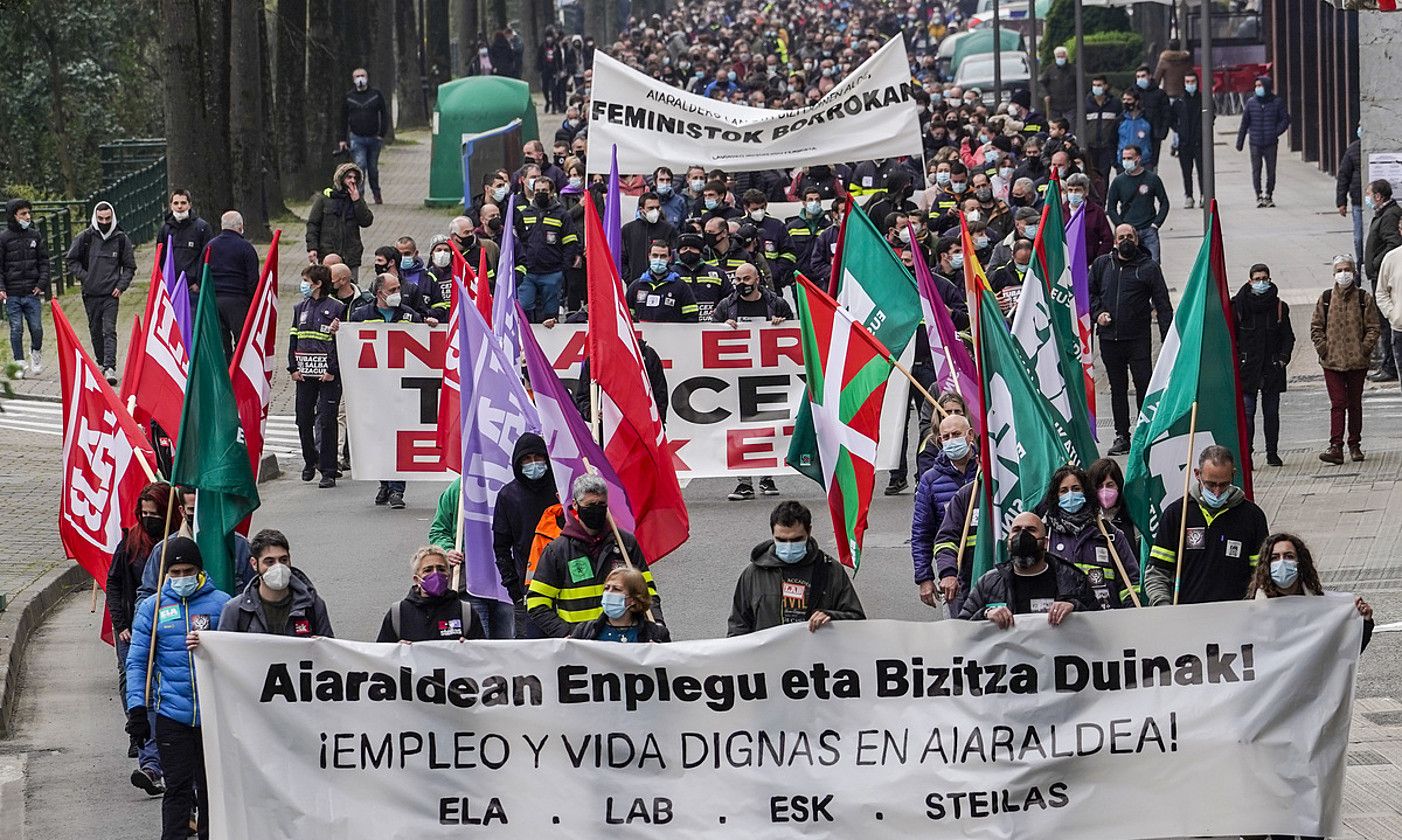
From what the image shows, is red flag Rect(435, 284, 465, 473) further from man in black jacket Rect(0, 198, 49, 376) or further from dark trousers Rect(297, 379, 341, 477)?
man in black jacket Rect(0, 198, 49, 376)

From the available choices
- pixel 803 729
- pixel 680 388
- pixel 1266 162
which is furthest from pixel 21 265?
pixel 1266 162

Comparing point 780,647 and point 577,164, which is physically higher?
point 577,164

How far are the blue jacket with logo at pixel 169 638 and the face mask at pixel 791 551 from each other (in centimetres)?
224

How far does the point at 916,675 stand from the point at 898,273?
232 inches

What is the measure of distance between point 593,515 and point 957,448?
218 cm

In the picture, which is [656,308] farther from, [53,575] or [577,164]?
[577,164]

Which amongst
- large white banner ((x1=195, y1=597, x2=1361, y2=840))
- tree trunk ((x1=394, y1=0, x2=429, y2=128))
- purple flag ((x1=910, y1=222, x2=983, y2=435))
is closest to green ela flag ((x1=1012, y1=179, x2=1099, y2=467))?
purple flag ((x1=910, y1=222, x2=983, y2=435))

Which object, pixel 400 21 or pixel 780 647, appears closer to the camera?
pixel 780 647

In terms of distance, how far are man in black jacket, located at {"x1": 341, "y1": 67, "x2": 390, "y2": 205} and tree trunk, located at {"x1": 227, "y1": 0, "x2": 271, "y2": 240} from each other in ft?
10.8

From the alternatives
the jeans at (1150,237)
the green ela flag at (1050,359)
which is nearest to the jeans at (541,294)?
the jeans at (1150,237)

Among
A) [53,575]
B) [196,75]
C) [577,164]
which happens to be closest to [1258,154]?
[577,164]

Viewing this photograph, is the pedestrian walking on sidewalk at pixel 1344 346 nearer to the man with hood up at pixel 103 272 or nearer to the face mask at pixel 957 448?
the face mask at pixel 957 448

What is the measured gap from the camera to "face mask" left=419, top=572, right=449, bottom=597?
9656mm

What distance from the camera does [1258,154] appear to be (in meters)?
33.9
